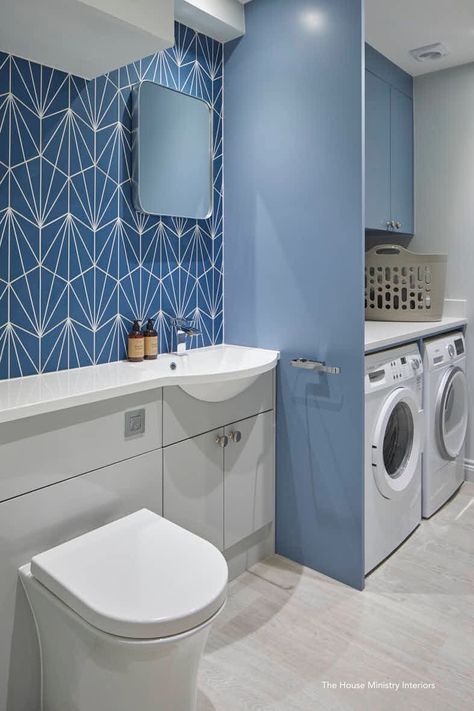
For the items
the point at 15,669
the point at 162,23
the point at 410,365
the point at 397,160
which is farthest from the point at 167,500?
the point at 397,160

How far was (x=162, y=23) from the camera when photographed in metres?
1.67

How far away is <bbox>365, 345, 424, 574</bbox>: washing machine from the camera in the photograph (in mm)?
2203

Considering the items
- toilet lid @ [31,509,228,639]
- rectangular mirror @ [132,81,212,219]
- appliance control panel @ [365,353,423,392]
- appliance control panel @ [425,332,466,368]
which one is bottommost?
toilet lid @ [31,509,228,639]

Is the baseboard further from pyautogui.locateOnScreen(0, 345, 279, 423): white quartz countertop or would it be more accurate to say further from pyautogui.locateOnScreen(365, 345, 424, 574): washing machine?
pyautogui.locateOnScreen(0, 345, 279, 423): white quartz countertop

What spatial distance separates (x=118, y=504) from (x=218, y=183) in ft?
4.84

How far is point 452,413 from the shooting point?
3.09m

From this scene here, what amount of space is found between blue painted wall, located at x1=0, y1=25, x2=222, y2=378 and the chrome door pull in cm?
52

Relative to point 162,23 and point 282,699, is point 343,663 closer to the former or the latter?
point 282,699

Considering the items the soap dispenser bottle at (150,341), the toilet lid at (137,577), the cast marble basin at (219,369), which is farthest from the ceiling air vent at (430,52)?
the toilet lid at (137,577)

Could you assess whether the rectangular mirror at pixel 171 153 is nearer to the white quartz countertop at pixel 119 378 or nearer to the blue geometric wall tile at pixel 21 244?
the blue geometric wall tile at pixel 21 244

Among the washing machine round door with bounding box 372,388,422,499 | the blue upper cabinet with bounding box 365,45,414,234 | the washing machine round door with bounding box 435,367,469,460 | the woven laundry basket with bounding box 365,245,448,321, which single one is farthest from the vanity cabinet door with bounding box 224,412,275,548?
the blue upper cabinet with bounding box 365,45,414,234

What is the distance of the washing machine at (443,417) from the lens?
8.92 ft

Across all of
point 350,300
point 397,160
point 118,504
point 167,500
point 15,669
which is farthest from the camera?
point 397,160

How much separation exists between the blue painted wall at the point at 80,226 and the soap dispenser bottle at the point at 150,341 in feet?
0.20
